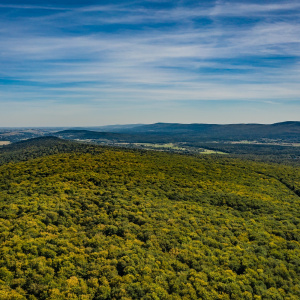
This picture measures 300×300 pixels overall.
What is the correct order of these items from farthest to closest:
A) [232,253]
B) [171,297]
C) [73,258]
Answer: [232,253] → [73,258] → [171,297]

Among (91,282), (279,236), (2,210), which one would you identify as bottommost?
(279,236)

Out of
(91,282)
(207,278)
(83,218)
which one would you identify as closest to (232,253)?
(207,278)

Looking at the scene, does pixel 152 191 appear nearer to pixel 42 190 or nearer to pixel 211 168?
pixel 42 190

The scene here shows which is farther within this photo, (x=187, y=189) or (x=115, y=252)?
(x=187, y=189)

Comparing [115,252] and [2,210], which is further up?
[2,210]

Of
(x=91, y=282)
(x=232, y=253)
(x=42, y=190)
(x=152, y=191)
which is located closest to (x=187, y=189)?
(x=152, y=191)

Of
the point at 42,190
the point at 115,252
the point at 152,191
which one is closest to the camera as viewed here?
the point at 115,252
